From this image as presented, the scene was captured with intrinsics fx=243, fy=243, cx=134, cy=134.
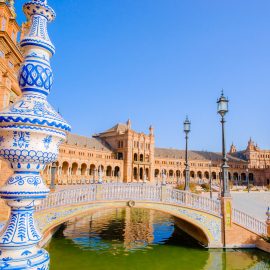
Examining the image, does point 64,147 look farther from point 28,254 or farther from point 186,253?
point 28,254

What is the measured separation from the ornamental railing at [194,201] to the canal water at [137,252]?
7.21ft

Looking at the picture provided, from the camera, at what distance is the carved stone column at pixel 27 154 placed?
2276mm

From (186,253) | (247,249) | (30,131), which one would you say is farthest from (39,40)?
(247,249)

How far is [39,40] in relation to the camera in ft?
9.15

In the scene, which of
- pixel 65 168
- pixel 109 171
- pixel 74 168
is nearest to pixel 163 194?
pixel 65 168

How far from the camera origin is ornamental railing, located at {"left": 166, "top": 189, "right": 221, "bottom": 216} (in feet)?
45.4

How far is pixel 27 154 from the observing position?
2.39 m

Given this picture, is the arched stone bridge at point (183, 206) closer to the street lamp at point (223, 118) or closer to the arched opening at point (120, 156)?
the street lamp at point (223, 118)

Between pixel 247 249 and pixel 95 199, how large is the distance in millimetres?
8717

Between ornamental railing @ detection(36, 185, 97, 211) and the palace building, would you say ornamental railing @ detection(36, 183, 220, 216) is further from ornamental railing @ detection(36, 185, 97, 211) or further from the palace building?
the palace building

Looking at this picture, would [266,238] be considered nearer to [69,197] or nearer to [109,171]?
[69,197]

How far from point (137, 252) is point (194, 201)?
13.9 ft

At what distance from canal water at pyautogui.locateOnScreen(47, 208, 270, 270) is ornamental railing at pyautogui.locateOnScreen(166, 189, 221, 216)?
86.6 inches

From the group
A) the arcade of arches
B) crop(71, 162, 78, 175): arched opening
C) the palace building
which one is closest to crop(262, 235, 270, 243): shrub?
the palace building
